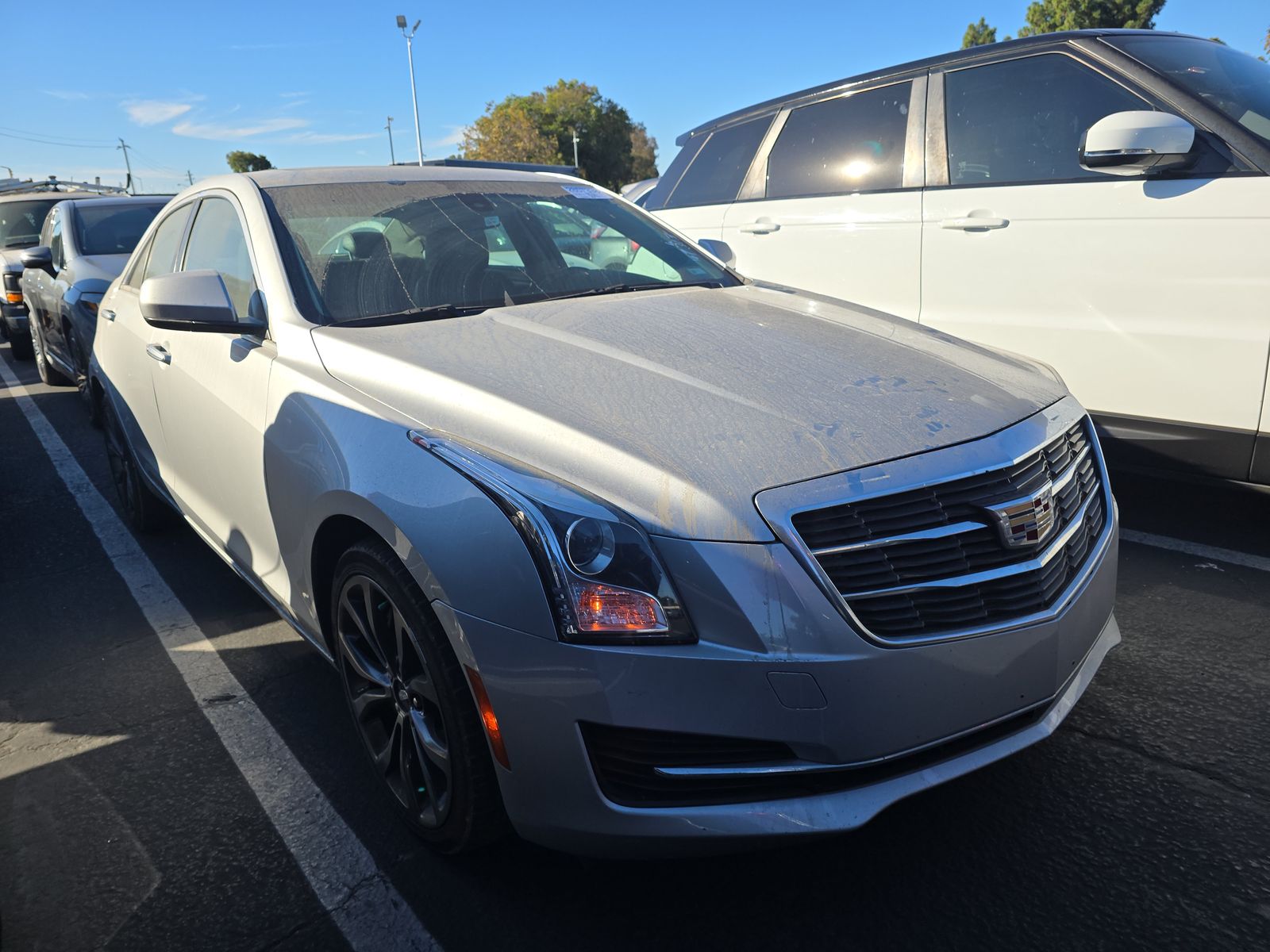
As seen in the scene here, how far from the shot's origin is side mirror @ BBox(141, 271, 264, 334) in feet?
→ 9.39

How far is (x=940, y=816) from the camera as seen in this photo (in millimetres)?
2326

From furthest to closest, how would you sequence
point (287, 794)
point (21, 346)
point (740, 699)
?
point (21, 346), point (287, 794), point (740, 699)

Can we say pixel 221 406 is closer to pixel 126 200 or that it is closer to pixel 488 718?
pixel 488 718

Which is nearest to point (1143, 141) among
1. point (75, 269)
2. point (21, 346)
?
point (75, 269)

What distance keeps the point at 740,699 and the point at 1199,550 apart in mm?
2928

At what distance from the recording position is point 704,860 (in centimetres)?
226

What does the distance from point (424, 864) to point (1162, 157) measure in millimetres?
3536

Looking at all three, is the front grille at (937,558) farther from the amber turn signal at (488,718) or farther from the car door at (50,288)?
the car door at (50,288)

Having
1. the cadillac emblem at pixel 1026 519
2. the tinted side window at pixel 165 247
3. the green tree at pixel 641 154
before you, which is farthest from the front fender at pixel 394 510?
the green tree at pixel 641 154

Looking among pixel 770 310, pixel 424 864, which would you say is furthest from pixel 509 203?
pixel 424 864

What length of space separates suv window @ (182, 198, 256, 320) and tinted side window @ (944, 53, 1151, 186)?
124 inches

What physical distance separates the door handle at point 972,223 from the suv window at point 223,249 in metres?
3.04

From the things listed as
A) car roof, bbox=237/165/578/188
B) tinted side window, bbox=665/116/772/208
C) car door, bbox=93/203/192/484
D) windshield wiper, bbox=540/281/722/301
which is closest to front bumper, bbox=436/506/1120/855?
windshield wiper, bbox=540/281/722/301

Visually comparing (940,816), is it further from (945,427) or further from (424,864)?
(424,864)
